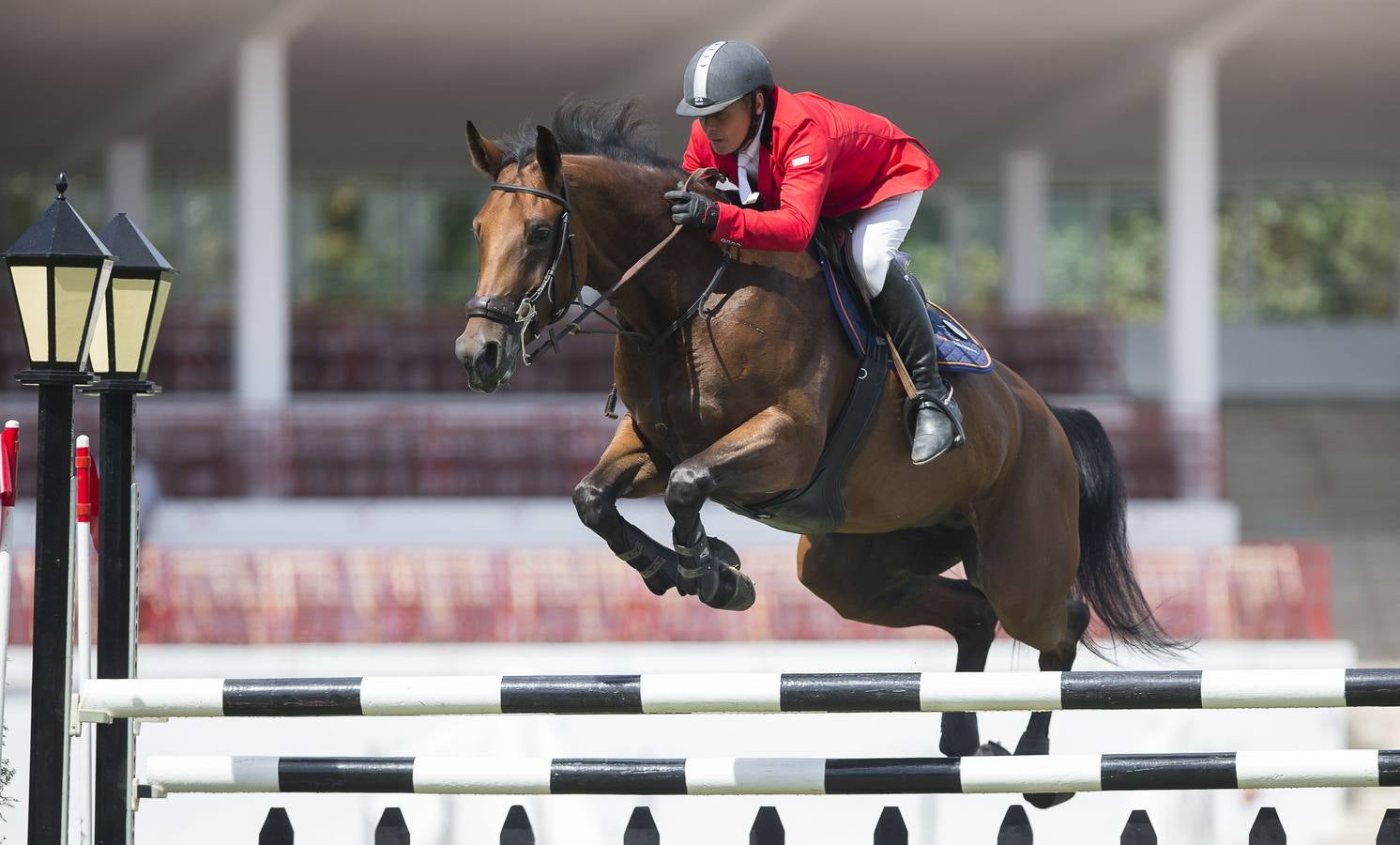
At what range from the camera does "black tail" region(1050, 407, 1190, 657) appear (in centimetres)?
528

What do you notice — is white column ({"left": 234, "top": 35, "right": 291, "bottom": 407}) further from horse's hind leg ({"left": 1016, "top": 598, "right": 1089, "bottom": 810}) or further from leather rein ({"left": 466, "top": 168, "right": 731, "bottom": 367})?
leather rein ({"left": 466, "top": 168, "right": 731, "bottom": 367})

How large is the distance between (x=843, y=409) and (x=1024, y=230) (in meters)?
15.7

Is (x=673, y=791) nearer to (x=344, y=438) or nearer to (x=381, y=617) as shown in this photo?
(x=381, y=617)

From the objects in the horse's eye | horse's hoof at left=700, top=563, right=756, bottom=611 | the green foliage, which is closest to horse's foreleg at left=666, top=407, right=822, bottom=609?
horse's hoof at left=700, top=563, right=756, bottom=611

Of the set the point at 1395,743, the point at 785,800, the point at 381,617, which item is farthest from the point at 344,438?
the point at 1395,743

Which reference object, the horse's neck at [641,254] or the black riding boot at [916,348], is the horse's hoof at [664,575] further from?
the black riding boot at [916,348]

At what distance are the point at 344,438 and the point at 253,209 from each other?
7.22 feet

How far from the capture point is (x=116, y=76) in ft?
52.8

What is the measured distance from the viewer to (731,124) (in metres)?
4.11

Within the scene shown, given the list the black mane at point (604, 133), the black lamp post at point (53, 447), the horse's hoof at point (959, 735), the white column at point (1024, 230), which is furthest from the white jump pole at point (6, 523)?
the white column at point (1024, 230)

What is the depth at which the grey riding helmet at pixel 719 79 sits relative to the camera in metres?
3.98

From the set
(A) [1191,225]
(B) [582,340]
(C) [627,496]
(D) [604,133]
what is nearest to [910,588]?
(C) [627,496]

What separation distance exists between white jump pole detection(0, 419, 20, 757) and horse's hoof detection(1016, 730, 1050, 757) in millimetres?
2847

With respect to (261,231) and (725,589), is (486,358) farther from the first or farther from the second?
(261,231)
